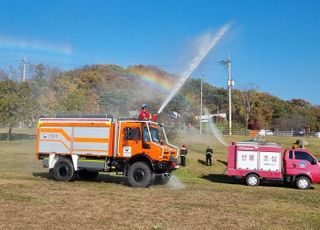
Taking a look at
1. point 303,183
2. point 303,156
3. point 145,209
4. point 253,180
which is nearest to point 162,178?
point 253,180

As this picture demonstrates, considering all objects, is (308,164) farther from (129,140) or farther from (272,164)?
(129,140)

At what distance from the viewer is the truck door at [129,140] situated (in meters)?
18.6

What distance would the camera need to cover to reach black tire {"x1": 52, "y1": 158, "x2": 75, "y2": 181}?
19.7m

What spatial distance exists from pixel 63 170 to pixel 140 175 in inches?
151

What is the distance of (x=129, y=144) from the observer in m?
18.8

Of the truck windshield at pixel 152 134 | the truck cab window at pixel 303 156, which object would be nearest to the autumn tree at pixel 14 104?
the truck windshield at pixel 152 134

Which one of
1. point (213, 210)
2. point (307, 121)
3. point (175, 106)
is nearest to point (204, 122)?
point (175, 106)

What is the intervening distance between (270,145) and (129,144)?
28.6 feet

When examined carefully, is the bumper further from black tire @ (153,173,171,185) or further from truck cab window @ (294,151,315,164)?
truck cab window @ (294,151,315,164)

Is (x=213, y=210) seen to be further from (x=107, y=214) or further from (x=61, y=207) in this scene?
(x=61, y=207)

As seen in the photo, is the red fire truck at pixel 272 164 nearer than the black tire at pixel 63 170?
No

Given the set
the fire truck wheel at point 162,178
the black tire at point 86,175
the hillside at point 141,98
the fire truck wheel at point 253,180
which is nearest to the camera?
the fire truck wheel at point 162,178

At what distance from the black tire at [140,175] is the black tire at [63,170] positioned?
2970mm

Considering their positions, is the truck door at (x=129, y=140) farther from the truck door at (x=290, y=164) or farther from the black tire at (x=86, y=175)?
the truck door at (x=290, y=164)
